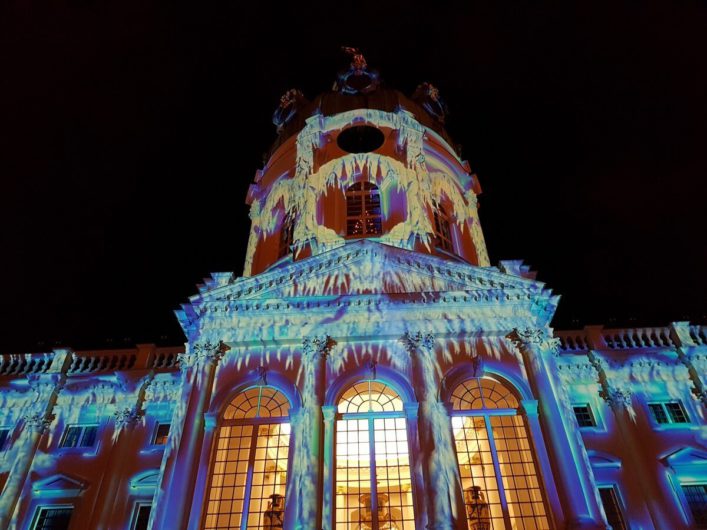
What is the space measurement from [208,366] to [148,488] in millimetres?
4779

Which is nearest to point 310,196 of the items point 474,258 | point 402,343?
point 474,258

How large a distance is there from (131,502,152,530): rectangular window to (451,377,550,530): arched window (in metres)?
10.5

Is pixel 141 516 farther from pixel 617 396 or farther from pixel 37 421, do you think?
pixel 617 396

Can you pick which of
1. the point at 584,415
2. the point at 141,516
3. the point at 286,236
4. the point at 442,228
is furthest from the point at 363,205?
the point at 141,516

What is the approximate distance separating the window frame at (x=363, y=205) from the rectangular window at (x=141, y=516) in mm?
13668

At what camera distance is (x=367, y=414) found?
1762 centimetres

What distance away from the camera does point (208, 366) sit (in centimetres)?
1847

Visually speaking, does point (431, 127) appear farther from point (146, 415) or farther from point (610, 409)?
point (146, 415)

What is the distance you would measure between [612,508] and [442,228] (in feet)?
48.3

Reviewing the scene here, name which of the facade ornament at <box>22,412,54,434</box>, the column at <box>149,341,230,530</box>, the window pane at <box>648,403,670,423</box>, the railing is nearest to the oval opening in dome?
the column at <box>149,341,230,530</box>

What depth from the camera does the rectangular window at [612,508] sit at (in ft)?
56.7

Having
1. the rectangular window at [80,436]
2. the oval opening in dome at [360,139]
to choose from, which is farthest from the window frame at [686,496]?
the rectangular window at [80,436]

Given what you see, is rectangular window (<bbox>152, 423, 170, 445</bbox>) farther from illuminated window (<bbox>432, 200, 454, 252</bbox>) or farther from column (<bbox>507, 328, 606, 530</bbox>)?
illuminated window (<bbox>432, 200, 454, 252</bbox>)

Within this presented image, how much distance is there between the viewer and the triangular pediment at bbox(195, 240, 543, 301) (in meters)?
19.8
